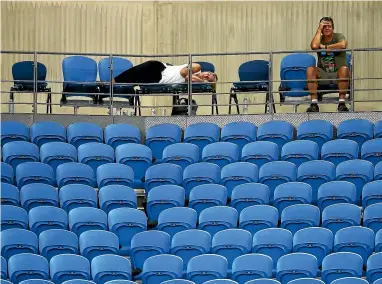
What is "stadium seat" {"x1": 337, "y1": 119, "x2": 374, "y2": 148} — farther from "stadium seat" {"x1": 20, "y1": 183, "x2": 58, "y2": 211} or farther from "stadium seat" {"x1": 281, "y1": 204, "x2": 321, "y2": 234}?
"stadium seat" {"x1": 20, "y1": 183, "x2": 58, "y2": 211}

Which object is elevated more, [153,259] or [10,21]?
[10,21]

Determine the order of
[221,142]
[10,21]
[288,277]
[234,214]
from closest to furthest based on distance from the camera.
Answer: [288,277] < [234,214] < [221,142] < [10,21]

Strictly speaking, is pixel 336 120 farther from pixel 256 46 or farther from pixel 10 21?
pixel 10 21

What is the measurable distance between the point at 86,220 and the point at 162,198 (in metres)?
0.96

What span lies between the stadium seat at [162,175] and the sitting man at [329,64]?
2313 mm

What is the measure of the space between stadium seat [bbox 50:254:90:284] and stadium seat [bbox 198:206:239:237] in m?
1.53

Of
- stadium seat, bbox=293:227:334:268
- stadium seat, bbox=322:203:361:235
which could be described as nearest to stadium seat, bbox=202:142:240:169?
stadium seat, bbox=322:203:361:235

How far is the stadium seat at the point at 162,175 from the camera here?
16156 mm

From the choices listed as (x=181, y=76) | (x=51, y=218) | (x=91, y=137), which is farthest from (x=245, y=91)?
(x=51, y=218)

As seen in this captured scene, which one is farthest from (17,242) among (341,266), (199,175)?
(341,266)

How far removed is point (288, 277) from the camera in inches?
559

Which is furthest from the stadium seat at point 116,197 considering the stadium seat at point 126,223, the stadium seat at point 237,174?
the stadium seat at point 237,174

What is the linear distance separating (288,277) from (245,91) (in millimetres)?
4314

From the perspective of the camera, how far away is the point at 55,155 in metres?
16.5
